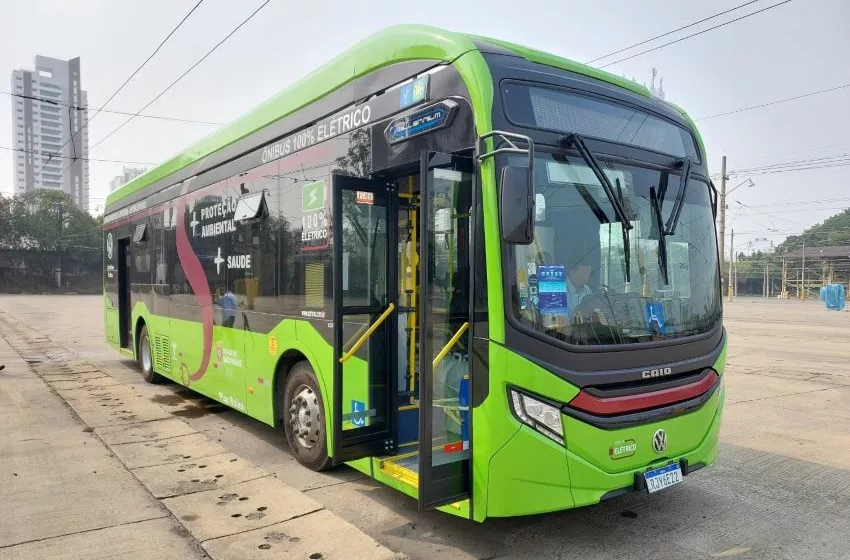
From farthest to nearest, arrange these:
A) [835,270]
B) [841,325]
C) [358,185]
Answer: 1. [835,270]
2. [841,325]
3. [358,185]

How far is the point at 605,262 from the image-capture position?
12.3ft

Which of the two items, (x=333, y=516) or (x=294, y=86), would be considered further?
(x=294, y=86)

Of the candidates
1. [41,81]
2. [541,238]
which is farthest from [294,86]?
[41,81]

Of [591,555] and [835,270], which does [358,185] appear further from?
[835,270]

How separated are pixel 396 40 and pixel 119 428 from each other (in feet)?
18.4

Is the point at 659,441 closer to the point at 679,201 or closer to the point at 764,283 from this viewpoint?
the point at 679,201

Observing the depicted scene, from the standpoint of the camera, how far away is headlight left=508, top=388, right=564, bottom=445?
11.2ft

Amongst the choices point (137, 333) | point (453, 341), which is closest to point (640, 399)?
point (453, 341)

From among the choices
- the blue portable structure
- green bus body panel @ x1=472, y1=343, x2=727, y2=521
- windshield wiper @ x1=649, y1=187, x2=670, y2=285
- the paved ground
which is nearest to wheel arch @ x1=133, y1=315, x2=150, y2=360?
the paved ground

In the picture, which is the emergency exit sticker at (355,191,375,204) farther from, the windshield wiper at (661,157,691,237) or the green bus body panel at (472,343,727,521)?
the windshield wiper at (661,157,691,237)

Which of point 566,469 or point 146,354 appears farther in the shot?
point 146,354

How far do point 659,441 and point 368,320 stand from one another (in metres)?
2.21

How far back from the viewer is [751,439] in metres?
6.74

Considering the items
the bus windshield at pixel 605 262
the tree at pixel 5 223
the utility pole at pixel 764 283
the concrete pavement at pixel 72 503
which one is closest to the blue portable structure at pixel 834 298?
the utility pole at pixel 764 283
